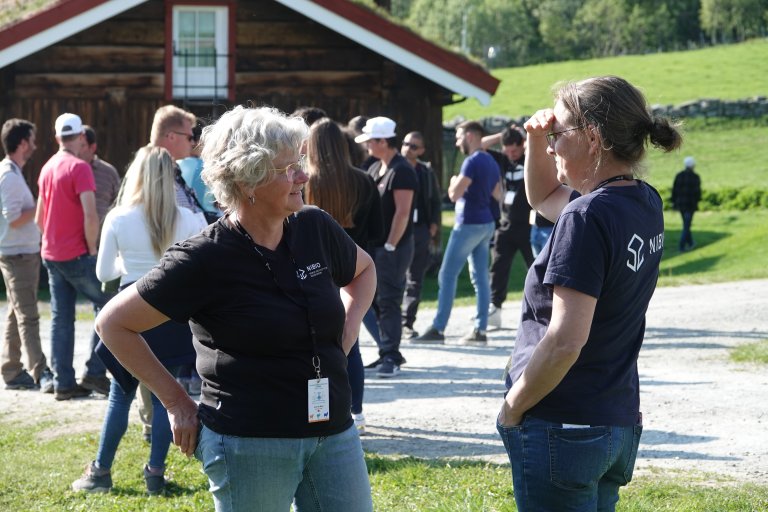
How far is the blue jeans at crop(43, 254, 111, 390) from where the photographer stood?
7.91 meters

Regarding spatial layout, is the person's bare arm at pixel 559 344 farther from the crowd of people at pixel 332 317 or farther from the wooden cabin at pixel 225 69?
the wooden cabin at pixel 225 69

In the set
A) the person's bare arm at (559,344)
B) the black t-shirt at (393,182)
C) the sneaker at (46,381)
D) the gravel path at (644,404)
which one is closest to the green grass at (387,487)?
the gravel path at (644,404)

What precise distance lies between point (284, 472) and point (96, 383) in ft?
17.5

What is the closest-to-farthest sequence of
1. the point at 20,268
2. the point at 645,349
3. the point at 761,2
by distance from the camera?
the point at 20,268 → the point at 645,349 → the point at 761,2

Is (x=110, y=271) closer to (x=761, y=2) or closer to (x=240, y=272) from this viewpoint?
(x=240, y=272)

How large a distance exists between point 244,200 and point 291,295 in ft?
1.07

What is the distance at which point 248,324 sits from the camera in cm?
320

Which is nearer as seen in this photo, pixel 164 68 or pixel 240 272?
pixel 240 272

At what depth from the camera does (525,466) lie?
10.3 feet

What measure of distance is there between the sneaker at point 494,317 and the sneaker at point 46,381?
4.54m

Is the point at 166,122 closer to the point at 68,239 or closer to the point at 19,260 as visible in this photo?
the point at 68,239

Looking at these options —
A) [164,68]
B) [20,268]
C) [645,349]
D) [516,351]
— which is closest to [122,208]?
[20,268]

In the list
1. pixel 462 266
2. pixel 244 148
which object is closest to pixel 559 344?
pixel 244 148

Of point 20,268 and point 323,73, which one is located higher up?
point 323,73
